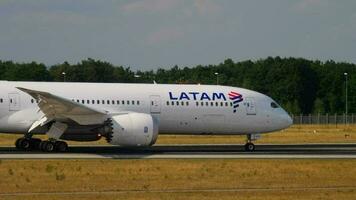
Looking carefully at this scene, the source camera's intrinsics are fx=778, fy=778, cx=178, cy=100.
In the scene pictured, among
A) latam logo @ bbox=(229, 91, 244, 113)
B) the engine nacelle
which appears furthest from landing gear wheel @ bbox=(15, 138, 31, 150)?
latam logo @ bbox=(229, 91, 244, 113)

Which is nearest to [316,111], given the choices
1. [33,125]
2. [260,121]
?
[260,121]

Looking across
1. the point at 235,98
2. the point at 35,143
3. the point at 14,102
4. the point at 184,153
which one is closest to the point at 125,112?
the point at 184,153

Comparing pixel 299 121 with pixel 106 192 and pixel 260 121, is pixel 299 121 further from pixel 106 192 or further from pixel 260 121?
pixel 106 192

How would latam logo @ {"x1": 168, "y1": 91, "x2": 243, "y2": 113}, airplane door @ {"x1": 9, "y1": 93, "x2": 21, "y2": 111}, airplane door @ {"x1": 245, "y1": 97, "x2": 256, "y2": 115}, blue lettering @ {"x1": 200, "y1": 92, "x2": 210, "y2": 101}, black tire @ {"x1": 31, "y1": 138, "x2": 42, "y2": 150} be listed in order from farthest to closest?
airplane door @ {"x1": 245, "y1": 97, "x2": 256, "y2": 115}, blue lettering @ {"x1": 200, "y1": 92, "x2": 210, "y2": 101}, latam logo @ {"x1": 168, "y1": 91, "x2": 243, "y2": 113}, black tire @ {"x1": 31, "y1": 138, "x2": 42, "y2": 150}, airplane door @ {"x1": 9, "y1": 93, "x2": 21, "y2": 111}

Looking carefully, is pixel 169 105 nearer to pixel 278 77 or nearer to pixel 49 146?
pixel 49 146

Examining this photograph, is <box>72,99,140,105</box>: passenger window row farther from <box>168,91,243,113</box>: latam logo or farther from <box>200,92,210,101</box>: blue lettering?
<box>200,92,210,101</box>: blue lettering

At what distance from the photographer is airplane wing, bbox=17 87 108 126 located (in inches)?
1163

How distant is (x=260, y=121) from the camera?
34781mm

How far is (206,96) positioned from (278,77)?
257ft

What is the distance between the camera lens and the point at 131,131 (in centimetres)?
2980

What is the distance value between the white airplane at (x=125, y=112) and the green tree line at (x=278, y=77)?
62272mm

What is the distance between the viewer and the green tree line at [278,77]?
100438mm

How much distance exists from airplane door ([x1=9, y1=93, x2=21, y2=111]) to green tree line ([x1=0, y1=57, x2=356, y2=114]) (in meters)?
63.6

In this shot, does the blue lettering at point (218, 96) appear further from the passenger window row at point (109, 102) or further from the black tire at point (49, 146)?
the black tire at point (49, 146)
